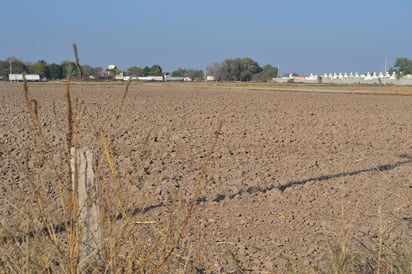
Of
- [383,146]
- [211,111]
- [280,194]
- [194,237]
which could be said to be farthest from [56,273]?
[211,111]

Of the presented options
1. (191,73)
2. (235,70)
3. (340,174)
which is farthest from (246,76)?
(340,174)

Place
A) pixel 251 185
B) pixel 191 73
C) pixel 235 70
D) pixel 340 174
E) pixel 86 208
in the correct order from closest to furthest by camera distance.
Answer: pixel 86 208, pixel 251 185, pixel 340 174, pixel 235 70, pixel 191 73

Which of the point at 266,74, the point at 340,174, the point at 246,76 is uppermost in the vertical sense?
the point at 340,174

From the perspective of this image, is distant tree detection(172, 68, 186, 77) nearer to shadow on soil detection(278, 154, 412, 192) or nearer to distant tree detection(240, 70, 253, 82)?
distant tree detection(240, 70, 253, 82)

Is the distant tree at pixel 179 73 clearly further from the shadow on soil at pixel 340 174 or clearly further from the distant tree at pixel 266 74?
the shadow on soil at pixel 340 174

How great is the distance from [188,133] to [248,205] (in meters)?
A: 6.23

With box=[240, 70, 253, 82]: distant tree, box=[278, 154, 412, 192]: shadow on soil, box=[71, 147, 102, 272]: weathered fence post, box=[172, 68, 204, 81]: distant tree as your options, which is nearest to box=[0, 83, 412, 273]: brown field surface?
box=[278, 154, 412, 192]: shadow on soil

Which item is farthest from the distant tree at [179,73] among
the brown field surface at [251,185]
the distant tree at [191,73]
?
the brown field surface at [251,185]

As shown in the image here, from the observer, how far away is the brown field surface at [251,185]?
3.90m

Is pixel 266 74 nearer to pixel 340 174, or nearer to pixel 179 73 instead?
pixel 179 73

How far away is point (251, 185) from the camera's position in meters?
7.91

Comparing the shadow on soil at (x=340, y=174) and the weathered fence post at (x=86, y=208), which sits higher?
the weathered fence post at (x=86, y=208)

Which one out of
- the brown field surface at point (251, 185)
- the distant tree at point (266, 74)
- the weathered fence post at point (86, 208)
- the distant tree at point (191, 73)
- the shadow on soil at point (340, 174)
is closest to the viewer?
the weathered fence post at point (86, 208)

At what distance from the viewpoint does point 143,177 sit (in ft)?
27.1
